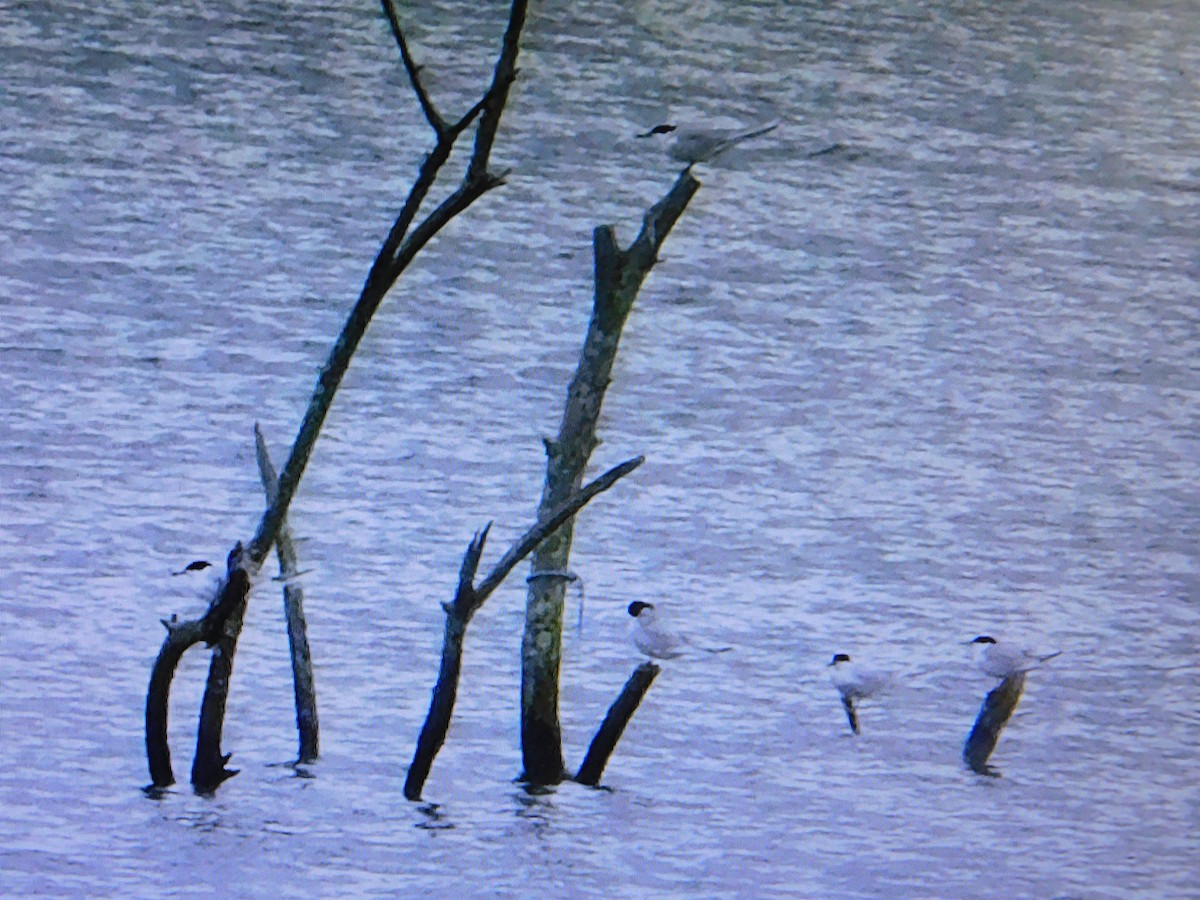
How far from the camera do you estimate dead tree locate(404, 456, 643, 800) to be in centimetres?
188

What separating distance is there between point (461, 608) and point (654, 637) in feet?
1.00

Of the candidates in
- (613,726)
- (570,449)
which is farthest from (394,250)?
(613,726)

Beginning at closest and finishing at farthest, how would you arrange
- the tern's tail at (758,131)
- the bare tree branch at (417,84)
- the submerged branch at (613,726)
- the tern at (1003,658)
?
the bare tree branch at (417,84) < the submerged branch at (613,726) < the tern at (1003,658) < the tern's tail at (758,131)

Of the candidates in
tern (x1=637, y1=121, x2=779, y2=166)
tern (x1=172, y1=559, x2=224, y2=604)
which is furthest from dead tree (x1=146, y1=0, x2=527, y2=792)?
tern (x1=637, y1=121, x2=779, y2=166)

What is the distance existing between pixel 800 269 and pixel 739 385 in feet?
0.76

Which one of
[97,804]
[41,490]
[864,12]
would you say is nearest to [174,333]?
[41,490]

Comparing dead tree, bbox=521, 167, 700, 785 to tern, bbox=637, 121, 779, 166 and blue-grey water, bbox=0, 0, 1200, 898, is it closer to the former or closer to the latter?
blue-grey water, bbox=0, 0, 1200, 898

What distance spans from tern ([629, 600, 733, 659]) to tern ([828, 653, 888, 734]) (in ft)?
0.50

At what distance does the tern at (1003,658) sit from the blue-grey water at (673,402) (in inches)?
1.0

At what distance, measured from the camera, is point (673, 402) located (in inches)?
86.2

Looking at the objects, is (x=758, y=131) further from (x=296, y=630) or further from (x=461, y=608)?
(x=296, y=630)

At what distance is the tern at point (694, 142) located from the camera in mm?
2283

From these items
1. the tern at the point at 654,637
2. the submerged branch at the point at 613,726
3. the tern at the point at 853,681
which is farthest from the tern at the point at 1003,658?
the submerged branch at the point at 613,726

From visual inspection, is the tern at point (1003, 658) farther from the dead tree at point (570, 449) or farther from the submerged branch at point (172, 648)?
the submerged branch at point (172, 648)
